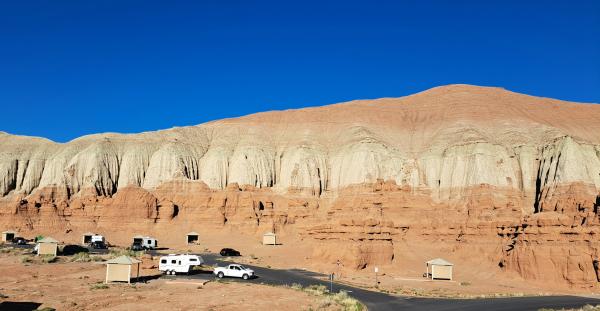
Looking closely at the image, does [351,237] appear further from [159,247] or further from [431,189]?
[431,189]

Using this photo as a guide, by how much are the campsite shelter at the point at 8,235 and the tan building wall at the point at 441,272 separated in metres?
58.7

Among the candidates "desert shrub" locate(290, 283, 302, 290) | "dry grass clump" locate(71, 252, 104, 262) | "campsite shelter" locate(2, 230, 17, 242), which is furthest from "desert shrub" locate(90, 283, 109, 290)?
"campsite shelter" locate(2, 230, 17, 242)

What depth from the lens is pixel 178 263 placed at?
4412 cm

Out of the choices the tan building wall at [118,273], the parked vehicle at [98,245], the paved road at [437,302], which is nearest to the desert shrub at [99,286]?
the tan building wall at [118,273]

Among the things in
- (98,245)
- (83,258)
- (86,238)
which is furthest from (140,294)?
(86,238)

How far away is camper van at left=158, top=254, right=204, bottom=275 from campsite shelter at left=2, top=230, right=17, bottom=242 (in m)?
43.6

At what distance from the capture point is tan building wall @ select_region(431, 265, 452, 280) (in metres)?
49.4

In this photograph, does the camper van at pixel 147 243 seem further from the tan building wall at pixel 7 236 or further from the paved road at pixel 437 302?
the paved road at pixel 437 302

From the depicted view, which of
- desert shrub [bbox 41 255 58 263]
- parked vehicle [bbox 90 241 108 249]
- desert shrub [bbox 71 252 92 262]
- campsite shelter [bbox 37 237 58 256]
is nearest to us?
desert shrub [bbox 41 255 58 263]

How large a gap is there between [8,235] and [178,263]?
47.0 meters

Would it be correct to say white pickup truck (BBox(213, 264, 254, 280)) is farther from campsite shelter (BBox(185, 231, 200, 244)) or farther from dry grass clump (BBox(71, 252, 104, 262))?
campsite shelter (BBox(185, 231, 200, 244))

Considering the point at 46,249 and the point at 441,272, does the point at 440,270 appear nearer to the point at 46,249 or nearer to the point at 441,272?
the point at 441,272

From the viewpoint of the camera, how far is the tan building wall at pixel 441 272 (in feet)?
162

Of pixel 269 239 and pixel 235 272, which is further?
pixel 269 239
